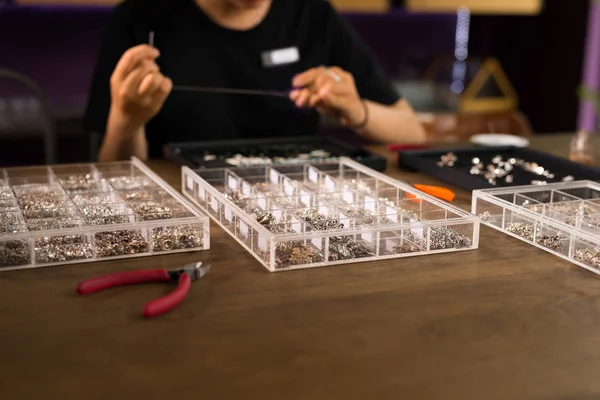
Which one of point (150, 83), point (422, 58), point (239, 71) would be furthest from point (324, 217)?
point (422, 58)

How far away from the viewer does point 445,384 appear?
0.68 m

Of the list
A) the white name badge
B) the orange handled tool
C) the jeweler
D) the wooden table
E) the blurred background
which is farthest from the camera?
the blurred background

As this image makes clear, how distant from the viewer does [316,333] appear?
0.78 m

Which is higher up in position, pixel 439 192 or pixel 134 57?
pixel 134 57

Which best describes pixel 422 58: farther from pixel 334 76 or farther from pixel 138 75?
pixel 138 75

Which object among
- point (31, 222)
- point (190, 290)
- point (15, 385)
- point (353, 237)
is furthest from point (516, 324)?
point (31, 222)

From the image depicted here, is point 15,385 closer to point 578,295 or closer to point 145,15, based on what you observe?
point 578,295

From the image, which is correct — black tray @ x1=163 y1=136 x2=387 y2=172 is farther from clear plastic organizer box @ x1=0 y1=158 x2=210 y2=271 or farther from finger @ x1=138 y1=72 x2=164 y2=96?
clear plastic organizer box @ x1=0 y1=158 x2=210 y2=271

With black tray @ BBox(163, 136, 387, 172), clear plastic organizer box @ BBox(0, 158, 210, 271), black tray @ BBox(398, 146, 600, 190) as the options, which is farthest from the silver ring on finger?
clear plastic organizer box @ BBox(0, 158, 210, 271)

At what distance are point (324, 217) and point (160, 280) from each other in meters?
0.28

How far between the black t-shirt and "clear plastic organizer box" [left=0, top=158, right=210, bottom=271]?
735 millimetres

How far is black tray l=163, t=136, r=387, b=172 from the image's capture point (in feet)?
4.98

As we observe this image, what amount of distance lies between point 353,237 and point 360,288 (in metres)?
0.13

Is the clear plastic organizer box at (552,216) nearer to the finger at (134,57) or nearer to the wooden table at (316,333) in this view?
the wooden table at (316,333)
